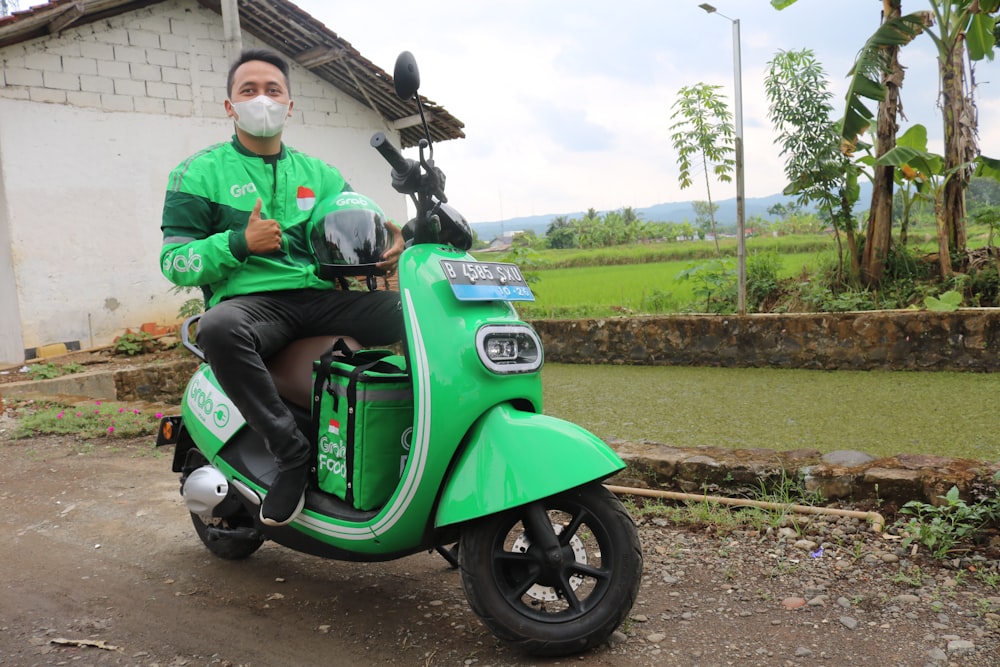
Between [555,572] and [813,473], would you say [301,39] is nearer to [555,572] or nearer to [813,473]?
[813,473]

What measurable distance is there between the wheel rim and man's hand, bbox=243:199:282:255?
Answer: 3.18ft

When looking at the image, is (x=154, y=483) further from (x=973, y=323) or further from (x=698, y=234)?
(x=698, y=234)

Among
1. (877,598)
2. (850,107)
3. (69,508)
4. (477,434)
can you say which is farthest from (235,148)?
(850,107)

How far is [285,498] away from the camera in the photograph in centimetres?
217

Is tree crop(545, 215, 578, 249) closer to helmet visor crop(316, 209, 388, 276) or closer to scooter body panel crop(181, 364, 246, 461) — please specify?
scooter body panel crop(181, 364, 246, 461)

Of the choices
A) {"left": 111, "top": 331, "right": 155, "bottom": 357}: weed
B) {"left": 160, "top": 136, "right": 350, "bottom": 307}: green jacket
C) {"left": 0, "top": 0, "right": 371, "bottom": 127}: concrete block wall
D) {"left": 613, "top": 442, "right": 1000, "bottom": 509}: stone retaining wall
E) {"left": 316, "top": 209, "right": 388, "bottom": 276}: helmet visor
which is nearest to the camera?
{"left": 160, "top": 136, "right": 350, "bottom": 307}: green jacket

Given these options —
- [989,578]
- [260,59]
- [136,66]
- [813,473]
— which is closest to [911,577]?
[989,578]

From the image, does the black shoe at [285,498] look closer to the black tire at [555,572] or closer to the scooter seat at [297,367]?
the scooter seat at [297,367]

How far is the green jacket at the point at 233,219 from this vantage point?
2207mm

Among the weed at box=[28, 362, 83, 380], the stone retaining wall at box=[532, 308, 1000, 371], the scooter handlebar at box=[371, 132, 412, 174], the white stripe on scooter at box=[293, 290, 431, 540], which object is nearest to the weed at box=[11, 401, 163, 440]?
the weed at box=[28, 362, 83, 380]

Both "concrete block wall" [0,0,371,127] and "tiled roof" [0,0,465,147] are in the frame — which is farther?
"concrete block wall" [0,0,371,127]

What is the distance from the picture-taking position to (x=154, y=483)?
12.2ft

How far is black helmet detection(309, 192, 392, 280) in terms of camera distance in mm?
2332

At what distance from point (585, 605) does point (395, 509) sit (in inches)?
20.1
